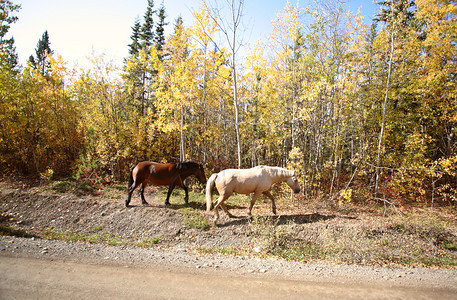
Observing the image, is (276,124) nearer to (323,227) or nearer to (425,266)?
(323,227)

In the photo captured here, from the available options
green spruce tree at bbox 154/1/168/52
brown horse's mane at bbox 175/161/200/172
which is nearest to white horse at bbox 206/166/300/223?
brown horse's mane at bbox 175/161/200/172

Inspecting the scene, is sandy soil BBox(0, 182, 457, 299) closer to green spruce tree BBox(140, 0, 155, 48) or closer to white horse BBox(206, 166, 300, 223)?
white horse BBox(206, 166, 300, 223)

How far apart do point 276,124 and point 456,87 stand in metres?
7.81

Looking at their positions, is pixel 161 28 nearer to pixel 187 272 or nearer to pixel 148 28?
pixel 148 28

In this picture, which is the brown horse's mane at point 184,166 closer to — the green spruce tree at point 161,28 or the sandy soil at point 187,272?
the sandy soil at point 187,272

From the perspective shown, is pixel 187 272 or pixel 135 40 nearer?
pixel 187 272

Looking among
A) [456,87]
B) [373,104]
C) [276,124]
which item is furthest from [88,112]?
[456,87]

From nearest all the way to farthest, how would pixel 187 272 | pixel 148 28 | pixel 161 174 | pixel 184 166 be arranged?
1. pixel 187 272
2. pixel 161 174
3. pixel 184 166
4. pixel 148 28

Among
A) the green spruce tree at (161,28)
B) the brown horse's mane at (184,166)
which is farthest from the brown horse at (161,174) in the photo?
the green spruce tree at (161,28)

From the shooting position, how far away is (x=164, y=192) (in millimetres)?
11391

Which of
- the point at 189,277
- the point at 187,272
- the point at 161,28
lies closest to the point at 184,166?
the point at 187,272

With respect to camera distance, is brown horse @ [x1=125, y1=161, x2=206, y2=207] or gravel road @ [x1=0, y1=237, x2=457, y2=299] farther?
brown horse @ [x1=125, y1=161, x2=206, y2=207]

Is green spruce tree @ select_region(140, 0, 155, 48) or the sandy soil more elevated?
green spruce tree @ select_region(140, 0, 155, 48)

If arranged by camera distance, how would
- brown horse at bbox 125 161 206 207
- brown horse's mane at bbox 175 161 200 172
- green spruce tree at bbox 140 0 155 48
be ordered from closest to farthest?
1. brown horse at bbox 125 161 206 207
2. brown horse's mane at bbox 175 161 200 172
3. green spruce tree at bbox 140 0 155 48
